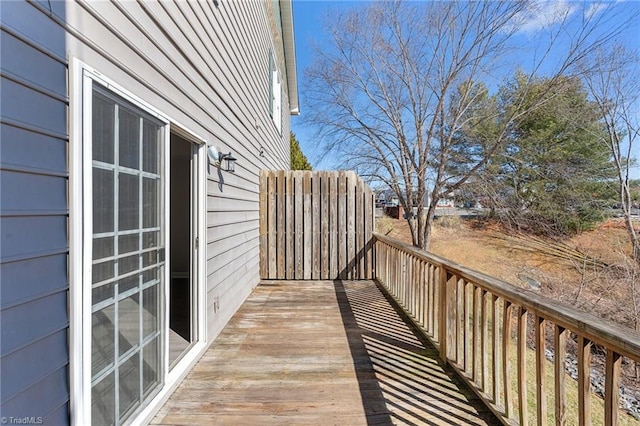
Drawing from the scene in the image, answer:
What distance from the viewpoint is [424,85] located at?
9.65 m

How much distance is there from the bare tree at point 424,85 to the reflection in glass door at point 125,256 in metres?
8.47

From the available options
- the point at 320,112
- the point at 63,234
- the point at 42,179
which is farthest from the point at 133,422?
the point at 320,112

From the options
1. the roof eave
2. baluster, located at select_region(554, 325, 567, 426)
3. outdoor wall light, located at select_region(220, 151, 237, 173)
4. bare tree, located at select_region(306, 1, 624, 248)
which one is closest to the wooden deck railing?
baluster, located at select_region(554, 325, 567, 426)

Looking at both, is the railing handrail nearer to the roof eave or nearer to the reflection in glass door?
the reflection in glass door

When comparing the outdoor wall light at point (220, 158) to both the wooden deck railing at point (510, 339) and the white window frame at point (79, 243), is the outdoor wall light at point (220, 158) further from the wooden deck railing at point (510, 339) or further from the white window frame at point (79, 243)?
the wooden deck railing at point (510, 339)

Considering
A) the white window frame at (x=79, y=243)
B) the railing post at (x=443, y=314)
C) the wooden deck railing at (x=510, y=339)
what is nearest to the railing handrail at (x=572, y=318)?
the wooden deck railing at (x=510, y=339)

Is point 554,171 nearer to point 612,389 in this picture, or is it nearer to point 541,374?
point 541,374

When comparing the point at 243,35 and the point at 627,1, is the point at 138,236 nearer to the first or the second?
the point at 243,35

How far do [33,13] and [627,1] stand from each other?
9.37 m

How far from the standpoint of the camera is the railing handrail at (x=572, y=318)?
3.92 ft

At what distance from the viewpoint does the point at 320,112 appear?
10.4 metres

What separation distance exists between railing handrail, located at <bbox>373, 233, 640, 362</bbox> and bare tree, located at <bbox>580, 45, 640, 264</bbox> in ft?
24.5

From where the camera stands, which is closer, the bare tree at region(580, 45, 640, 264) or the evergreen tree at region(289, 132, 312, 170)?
the bare tree at region(580, 45, 640, 264)

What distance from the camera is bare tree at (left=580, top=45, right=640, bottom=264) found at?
7.49 metres
